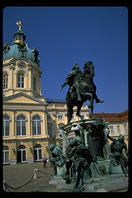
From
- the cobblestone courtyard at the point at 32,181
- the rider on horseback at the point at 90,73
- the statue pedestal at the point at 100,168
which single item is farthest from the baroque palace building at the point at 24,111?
the statue pedestal at the point at 100,168

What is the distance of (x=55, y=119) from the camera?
40469 millimetres

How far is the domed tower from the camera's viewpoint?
119ft

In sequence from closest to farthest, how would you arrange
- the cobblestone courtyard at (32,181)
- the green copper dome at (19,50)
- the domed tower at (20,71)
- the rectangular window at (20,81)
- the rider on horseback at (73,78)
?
the cobblestone courtyard at (32,181), the rider on horseback at (73,78), the domed tower at (20,71), the rectangular window at (20,81), the green copper dome at (19,50)

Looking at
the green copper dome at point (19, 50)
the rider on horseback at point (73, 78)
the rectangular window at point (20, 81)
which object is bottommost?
the rider on horseback at point (73, 78)

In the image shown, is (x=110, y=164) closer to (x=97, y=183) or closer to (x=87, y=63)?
(x=97, y=183)

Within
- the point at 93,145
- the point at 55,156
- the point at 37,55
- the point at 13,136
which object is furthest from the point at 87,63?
the point at 37,55

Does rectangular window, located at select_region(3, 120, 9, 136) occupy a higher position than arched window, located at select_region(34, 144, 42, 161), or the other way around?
rectangular window, located at select_region(3, 120, 9, 136)

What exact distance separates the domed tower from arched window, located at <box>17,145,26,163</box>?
9.83m

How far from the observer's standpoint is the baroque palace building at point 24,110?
31.7 metres

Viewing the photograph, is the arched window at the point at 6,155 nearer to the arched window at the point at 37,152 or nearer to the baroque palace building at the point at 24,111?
the baroque palace building at the point at 24,111

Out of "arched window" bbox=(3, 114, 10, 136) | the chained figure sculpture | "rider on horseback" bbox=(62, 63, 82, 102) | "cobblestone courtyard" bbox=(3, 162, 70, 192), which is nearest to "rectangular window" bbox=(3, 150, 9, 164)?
"arched window" bbox=(3, 114, 10, 136)

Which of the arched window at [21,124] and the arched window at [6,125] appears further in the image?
the arched window at [21,124]

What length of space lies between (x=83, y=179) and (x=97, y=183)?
50 centimetres

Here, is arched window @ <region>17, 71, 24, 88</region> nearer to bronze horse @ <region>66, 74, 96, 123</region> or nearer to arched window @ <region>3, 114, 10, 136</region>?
arched window @ <region>3, 114, 10, 136</region>
